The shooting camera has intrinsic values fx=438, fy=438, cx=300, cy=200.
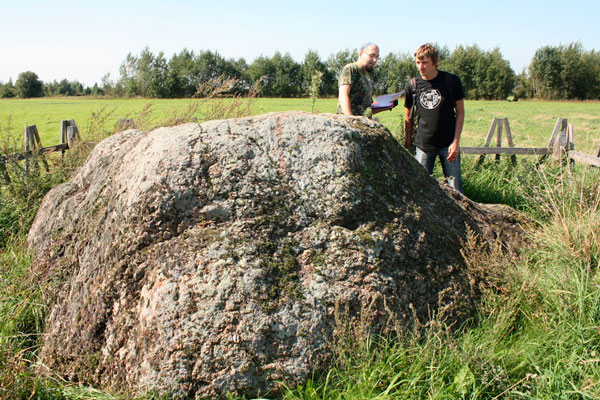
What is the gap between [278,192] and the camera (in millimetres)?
2666

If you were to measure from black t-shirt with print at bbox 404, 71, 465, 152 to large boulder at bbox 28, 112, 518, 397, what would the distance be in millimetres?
1905

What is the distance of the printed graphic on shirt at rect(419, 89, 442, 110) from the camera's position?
4695 mm

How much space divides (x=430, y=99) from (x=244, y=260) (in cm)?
321

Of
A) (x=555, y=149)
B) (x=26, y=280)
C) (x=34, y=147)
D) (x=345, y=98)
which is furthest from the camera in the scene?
(x=555, y=149)

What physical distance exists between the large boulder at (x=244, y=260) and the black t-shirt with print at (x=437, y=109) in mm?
1905

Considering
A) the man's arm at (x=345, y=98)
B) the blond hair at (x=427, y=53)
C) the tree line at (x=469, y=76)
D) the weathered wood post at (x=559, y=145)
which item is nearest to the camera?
the blond hair at (x=427, y=53)

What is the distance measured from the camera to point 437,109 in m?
4.71

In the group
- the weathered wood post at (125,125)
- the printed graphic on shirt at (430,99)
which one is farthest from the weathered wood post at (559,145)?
the weathered wood post at (125,125)

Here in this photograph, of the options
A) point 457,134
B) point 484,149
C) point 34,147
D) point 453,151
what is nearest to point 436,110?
point 457,134

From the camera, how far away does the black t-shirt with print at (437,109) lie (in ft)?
15.4

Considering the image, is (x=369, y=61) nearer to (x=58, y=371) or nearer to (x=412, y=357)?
(x=412, y=357)

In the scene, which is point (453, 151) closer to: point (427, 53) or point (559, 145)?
point (427, 53)

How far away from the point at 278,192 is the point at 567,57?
7467cm

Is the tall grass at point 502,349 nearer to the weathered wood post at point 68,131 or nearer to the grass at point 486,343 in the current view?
the grass at point 486,343
